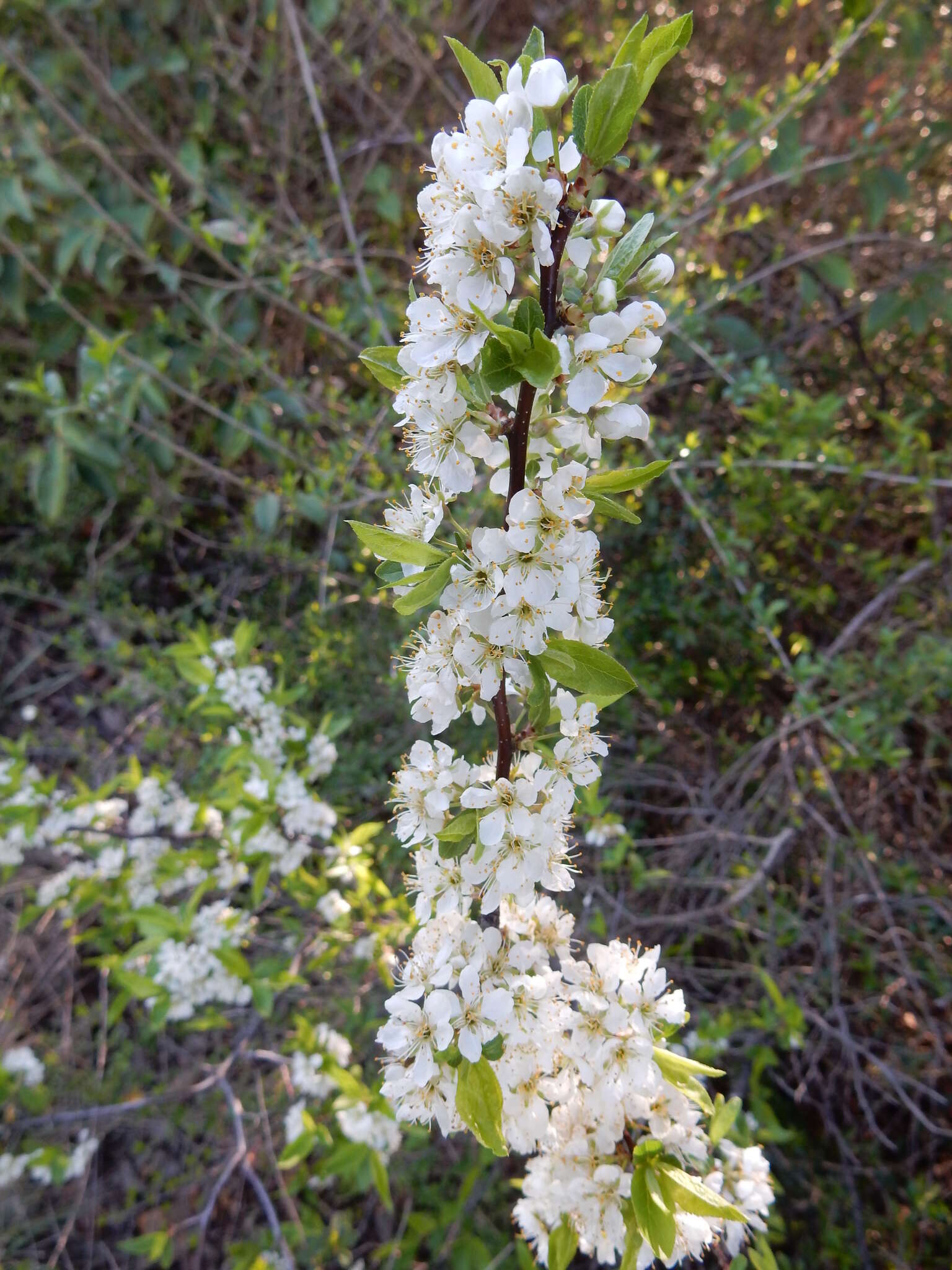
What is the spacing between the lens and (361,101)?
141 inches

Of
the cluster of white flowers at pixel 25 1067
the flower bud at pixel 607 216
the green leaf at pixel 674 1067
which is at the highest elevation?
the flower bud at pixel 607 216

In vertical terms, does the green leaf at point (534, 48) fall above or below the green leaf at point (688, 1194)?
above

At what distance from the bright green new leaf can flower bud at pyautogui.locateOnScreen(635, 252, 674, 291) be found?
0.97ft

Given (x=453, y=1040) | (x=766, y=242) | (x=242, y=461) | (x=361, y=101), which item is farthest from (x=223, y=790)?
(x=361, y=101)

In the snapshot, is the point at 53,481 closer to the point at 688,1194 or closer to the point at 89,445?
the point at 89,445

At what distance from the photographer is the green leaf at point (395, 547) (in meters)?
0.86

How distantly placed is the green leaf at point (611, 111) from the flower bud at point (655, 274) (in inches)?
4.7

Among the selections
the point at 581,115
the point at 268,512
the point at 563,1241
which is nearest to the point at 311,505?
the point at 268,512

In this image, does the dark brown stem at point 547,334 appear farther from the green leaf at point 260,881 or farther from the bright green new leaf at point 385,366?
the green leaf at point 260,881

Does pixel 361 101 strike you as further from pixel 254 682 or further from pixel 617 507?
pixel 617 507

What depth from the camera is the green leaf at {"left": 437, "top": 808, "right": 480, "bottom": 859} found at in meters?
0.96

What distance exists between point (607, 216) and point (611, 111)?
10cm

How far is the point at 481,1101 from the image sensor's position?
0.92 meters

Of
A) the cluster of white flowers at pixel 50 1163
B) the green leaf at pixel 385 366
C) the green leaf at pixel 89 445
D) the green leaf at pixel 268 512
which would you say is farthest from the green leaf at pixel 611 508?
the cluster of white flowers at pixel 50 1163
